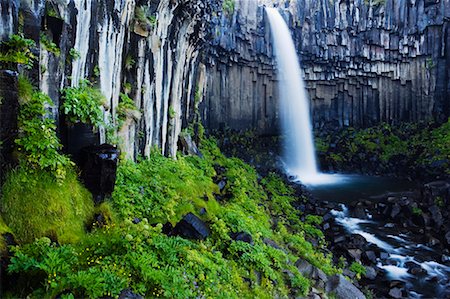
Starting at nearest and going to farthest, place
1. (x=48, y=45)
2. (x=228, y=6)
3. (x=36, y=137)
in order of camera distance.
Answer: (x=36, y=137) < (x=48, y=45) < (x=228, y=6)

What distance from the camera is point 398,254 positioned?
1312 cm

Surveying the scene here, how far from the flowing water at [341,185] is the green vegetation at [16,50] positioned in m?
11.9

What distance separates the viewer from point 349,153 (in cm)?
3180

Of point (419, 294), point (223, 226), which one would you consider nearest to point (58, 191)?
point (223, 226)

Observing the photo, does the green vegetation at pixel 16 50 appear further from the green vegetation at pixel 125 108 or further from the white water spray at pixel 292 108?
the white water spray at pixel 292 108

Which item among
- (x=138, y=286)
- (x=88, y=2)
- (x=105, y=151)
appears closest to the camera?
(x=138, y=286)

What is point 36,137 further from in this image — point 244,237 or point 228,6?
point 228,6

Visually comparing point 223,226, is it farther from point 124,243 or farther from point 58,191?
point 58,191

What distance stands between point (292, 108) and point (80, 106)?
2979 cm

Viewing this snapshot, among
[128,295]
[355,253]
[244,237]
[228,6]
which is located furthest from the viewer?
[228,6]

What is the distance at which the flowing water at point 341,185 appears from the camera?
11586 millimetres

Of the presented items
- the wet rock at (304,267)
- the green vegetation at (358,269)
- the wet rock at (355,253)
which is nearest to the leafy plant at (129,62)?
the wet rock at (304,267)

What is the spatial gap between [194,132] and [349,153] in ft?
58.3

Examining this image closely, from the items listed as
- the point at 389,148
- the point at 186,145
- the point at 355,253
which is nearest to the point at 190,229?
the point at 355,253
